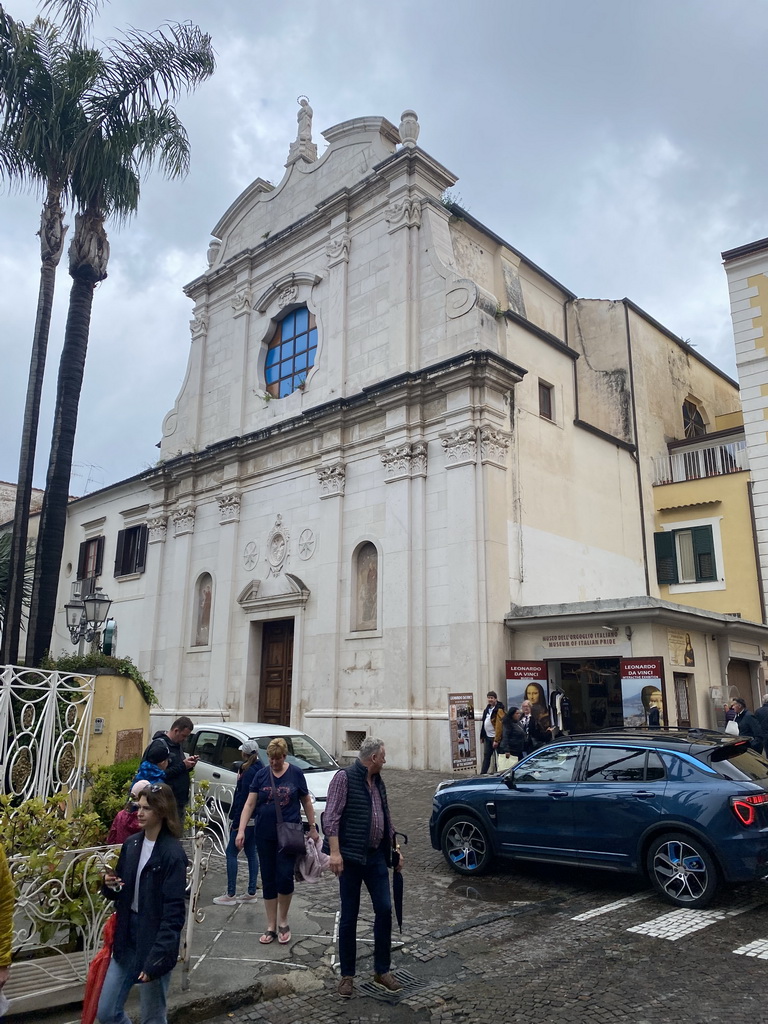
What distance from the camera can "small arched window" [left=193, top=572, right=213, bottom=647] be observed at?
23922 millimetres

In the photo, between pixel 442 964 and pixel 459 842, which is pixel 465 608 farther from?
pixel 442 964

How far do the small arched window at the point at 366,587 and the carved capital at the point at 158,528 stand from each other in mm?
9232

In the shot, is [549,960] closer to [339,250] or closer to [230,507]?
[230,507]

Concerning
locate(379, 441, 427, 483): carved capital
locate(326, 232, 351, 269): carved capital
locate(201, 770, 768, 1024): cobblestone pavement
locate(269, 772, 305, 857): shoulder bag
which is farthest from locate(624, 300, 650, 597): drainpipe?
locate(269, 772, 305, 857): shoulder bag

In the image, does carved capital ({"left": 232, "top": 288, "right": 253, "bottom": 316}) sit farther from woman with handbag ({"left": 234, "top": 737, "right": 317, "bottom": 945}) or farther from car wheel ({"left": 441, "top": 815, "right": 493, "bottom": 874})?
woman with handbag ({"left": 234, "top": 737, "right": 317, "bottom": 945})

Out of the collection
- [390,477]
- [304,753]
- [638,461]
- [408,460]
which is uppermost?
[638,461]

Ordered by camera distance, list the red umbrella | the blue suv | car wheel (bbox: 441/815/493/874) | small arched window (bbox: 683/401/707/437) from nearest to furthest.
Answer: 1. the red umbrella
2. the blue suv
3. car wheel (bbox: 441/815/493/874)
4. small arched window (bbox: 683/401/707/437)

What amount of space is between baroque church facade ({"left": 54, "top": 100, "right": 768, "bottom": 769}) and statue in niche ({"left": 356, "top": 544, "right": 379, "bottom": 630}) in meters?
0.08

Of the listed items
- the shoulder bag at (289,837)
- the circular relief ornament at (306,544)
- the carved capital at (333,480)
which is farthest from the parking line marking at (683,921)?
the circular relief ornament at (306,544)

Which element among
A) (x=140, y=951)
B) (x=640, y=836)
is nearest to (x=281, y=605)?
(x=640, y=836)

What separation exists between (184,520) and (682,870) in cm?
2053

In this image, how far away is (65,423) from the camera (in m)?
15.8

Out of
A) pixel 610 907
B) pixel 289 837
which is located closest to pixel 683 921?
pixel 610 907

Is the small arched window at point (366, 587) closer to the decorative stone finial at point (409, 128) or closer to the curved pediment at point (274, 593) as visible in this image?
the curved pediment at point (274, 593)
